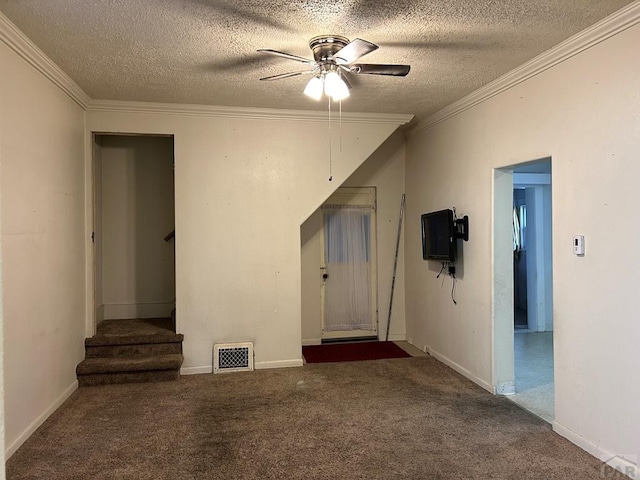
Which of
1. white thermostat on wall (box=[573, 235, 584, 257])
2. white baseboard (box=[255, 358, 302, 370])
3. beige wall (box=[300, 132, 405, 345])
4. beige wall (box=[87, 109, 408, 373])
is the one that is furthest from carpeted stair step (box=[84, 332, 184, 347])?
white thermostat on wall (box=[573, 235, 584, 257])

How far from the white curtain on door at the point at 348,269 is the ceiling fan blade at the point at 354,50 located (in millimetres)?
2958

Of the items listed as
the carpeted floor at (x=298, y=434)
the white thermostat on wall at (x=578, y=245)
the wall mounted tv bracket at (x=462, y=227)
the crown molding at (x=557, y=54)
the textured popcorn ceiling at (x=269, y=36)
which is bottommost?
the carpeted floor at (x=298, y=434)

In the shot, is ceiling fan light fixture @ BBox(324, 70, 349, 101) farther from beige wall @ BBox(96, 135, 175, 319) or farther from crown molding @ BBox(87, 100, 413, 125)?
beige wall @ BBox(96, 135, 175, 319)

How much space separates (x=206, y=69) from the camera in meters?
3.36

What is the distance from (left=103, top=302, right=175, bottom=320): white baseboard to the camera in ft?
16.9

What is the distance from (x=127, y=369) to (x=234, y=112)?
267 centimetres

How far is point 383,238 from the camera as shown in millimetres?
5668

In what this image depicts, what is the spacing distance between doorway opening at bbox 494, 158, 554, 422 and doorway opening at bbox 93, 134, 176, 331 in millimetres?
3504

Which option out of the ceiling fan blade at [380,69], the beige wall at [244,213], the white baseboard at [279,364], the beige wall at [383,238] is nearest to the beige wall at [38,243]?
the beige wall at [244,213]

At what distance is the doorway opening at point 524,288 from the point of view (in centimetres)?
374

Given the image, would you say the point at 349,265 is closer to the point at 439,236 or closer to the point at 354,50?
the point at 439,236

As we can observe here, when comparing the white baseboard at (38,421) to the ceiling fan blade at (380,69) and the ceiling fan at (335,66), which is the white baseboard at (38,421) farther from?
the ceiling fan blade at (380,69)

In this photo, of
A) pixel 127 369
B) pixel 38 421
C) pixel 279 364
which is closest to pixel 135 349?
pixel 127 369

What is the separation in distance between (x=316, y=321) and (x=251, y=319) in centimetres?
116
